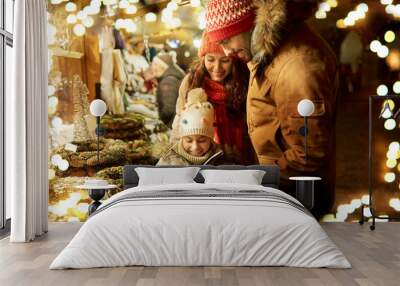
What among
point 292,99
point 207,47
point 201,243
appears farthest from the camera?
point 207,47

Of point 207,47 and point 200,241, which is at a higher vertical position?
point 207,47

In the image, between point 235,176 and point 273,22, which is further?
point 273,22

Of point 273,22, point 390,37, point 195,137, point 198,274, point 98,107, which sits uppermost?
point 273,22

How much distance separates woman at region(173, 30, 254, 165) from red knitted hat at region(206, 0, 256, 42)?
152 millimetres

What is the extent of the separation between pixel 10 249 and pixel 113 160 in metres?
2.16

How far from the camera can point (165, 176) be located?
6418mm

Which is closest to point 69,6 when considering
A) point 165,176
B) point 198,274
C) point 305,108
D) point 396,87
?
point 165,176

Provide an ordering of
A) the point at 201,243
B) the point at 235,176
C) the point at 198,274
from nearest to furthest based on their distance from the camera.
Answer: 1. the point at 198,274
2. the point at 201,243
3. the point at 235,176

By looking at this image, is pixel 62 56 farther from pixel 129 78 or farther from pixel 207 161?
pixel 207 161

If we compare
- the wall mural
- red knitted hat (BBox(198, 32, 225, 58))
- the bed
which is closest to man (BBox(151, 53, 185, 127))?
the wall mural

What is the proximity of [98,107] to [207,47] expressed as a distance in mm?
1571

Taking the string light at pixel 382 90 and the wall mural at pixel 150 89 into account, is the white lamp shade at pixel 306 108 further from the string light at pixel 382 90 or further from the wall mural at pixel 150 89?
the string light at pixel 382 90

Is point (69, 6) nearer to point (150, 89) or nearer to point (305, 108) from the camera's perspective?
point (150, 89)

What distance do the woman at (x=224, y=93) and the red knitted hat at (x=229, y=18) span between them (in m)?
0.15
